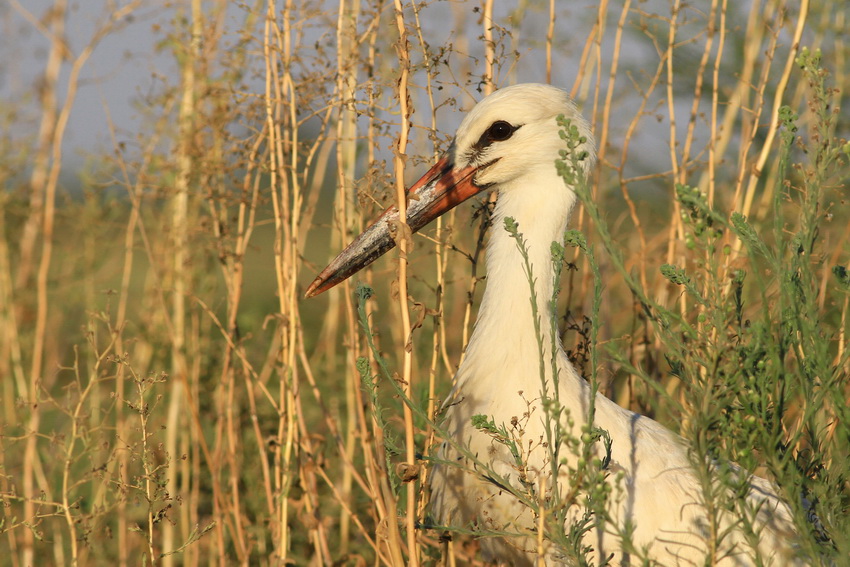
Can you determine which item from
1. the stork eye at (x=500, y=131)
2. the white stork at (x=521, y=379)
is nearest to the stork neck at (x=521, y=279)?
the white stork at (x=521, y=379)

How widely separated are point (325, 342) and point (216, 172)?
131cm

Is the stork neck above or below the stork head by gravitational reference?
below

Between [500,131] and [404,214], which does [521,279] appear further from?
Result: [404,214]

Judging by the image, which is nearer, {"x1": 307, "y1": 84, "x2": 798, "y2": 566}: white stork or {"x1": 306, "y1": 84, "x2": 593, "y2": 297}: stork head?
{"x1": 307, "y1": 84, "x2": 798, "y2": 566}: white stork

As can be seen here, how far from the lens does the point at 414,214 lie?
2.37 metres

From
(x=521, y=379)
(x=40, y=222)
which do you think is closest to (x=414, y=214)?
(x=521, y=379)

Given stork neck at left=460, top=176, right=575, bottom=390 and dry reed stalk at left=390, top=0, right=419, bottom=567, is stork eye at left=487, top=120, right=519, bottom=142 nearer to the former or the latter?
stork neck at left=460, top=176, right=575, bottom=390

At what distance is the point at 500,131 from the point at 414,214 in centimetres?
31

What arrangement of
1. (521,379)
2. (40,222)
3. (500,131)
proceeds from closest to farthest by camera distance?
1. (521,379)
2. (500,131)
3. (40,222)

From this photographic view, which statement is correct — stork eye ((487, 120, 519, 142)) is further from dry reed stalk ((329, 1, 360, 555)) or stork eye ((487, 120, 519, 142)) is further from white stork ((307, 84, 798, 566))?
dry reed stalk ((329, 1, 360, 555))

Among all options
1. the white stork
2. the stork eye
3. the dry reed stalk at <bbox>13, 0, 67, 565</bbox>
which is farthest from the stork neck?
the dry reed stalk at <bbox>13, 0, 67, 565</bbox>

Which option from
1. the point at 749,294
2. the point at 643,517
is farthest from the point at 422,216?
the point at 749,294

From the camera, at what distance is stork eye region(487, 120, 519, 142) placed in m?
2.35

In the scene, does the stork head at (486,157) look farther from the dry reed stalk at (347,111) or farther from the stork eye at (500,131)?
the dry reed stalk at (347,111)
